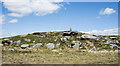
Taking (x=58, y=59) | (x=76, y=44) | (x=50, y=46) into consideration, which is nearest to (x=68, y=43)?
(x=76, y=44)

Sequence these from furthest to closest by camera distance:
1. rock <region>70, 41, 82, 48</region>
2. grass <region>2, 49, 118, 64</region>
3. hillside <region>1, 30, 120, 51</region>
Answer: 1. rock <region>70, 41, 82, 48</region>
2. hillside <region>1, 30, 120, 51</region>
3. grass <region>2, 49, 118, 64</region>

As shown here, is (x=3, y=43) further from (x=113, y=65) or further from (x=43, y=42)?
(x=113, y=65)

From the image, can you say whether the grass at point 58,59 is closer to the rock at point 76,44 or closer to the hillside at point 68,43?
the hillside at point 68,43

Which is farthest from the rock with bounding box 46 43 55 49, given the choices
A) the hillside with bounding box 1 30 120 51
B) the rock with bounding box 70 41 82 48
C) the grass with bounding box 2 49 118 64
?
the grass with bounding box 2 49 118 64

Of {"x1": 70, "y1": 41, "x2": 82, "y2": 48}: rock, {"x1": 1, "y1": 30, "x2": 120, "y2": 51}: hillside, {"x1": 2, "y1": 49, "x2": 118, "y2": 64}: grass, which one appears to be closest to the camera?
{"x1": 2, "y1": 49, "x2": 118, "y2": 64}: grass

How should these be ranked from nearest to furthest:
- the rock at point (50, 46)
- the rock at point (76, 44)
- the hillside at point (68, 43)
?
the rock at point (50, 46)
the hillside at point (68, 43)
the rock at point (76, 44)

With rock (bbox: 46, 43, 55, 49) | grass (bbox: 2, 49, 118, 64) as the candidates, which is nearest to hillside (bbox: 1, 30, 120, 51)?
rock (bbox: 46, 43, 55, 49)

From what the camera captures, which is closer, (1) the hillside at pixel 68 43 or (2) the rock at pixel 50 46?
(2) the rock at pixel 50 46

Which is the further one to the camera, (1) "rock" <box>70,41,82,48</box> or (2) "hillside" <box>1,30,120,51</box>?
(1) "rock" <box>70,41,82,48</box>

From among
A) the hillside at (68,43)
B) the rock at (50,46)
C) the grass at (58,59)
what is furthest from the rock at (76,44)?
the grass at (58,59)

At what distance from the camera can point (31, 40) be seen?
25.0 meters

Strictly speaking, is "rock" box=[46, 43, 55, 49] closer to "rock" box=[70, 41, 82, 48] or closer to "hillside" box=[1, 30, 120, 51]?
"hillside" box=[1, 30, 120, 51]

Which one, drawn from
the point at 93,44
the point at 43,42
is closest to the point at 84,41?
the point at 93,44

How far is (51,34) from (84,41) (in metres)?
8.16
